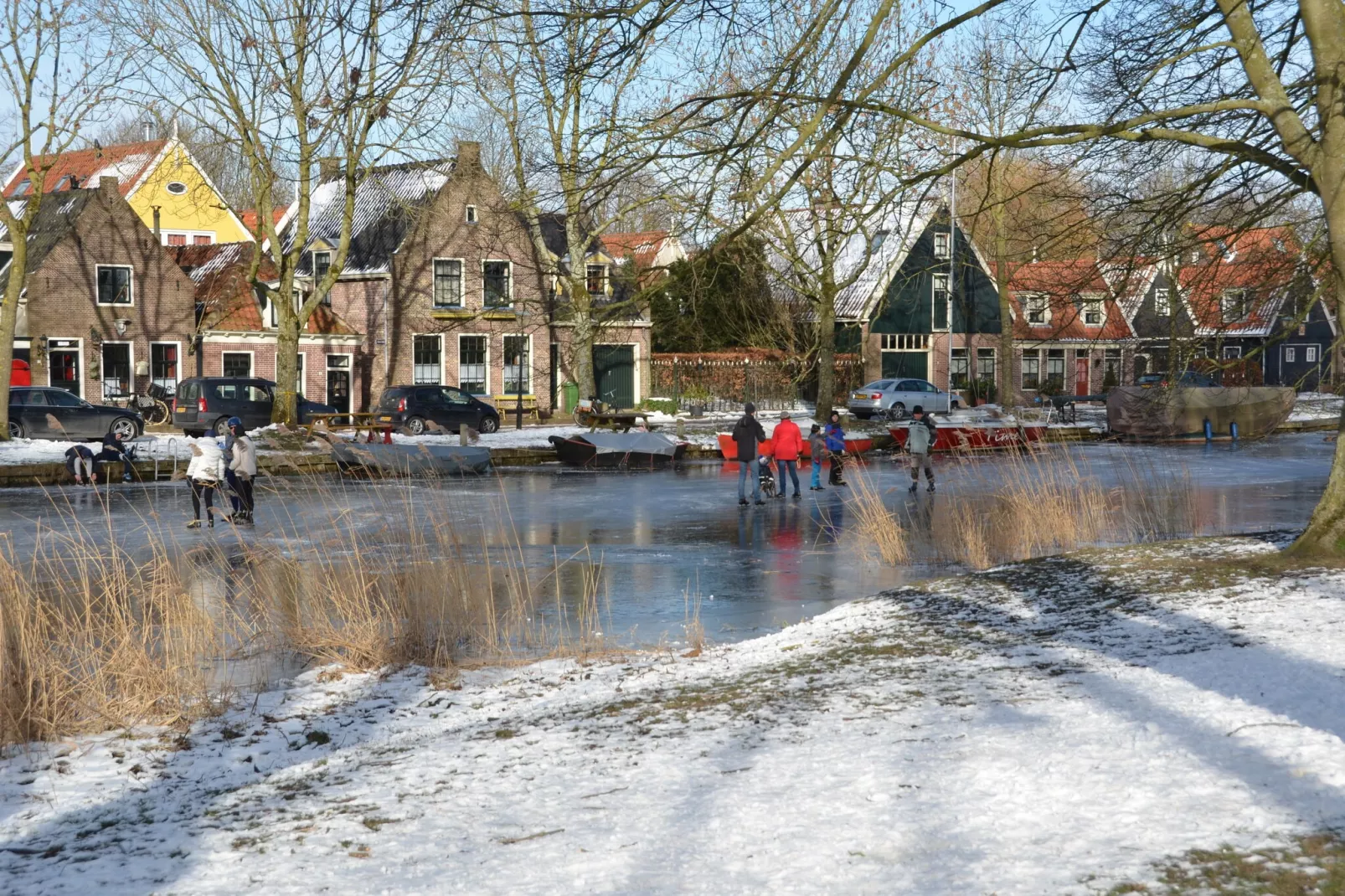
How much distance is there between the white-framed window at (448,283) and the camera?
49906 millimetres

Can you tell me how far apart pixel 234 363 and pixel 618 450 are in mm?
21058

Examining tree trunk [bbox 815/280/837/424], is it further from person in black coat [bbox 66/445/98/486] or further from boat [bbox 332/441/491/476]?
person in black coat [bbox 66/445/98/486]

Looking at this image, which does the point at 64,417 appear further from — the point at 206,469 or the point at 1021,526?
the point at 1021,526

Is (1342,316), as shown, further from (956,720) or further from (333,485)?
(333,485)

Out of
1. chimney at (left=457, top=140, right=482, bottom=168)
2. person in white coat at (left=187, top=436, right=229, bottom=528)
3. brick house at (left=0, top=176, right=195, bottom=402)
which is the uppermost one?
chimney at (left=457, top=140, right=482, bottom=168)

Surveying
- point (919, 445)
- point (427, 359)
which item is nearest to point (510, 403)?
point (427, 359)

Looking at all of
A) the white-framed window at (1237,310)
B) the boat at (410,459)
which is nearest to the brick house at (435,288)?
the boat at (410,459)

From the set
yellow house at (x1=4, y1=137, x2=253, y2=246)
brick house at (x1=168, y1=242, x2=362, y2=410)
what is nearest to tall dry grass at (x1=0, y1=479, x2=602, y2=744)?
brick house at (x1=168, y1=242, x2=362, y2=410)

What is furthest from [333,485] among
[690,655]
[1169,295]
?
[690,655]

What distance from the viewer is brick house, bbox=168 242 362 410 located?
46781 mm

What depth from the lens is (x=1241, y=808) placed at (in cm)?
467

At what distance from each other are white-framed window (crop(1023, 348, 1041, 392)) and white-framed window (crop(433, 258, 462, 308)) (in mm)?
28523

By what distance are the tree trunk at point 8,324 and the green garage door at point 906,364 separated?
37422mm

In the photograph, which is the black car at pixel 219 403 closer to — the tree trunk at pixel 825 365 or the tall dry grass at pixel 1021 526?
the tree trunk at pixel 825 365
